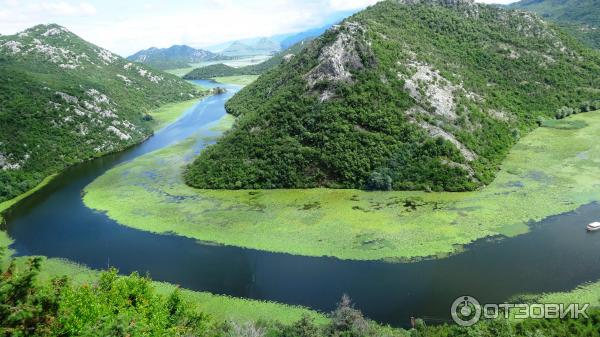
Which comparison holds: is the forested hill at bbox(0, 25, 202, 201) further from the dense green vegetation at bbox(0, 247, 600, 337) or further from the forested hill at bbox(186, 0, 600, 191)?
the dense green vegetation at bbox(0, 247, 600, 337)

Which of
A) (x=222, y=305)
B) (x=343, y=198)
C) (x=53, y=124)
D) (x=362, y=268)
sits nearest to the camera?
(x=222, y=305)

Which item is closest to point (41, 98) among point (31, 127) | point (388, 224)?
point (31, 127)

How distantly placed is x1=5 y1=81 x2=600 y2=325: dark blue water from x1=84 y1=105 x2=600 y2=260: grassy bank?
7.98 feet

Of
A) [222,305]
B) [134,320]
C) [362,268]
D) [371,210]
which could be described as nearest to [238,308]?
[222,305]

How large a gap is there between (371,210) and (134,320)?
147 feet

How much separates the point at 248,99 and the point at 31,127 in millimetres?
70094

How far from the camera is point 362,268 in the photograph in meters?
52.1

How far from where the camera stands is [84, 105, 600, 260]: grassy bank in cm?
5744

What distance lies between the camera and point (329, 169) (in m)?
79.2

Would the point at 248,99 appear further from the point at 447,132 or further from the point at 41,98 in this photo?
the point at 447,132

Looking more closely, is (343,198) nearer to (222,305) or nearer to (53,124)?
(222,305)

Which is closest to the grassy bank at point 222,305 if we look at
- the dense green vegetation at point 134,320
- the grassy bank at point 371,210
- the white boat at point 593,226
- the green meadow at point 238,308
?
the green meadow at point 238,308

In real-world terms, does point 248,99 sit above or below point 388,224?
above

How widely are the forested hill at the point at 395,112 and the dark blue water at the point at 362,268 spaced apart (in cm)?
1964
